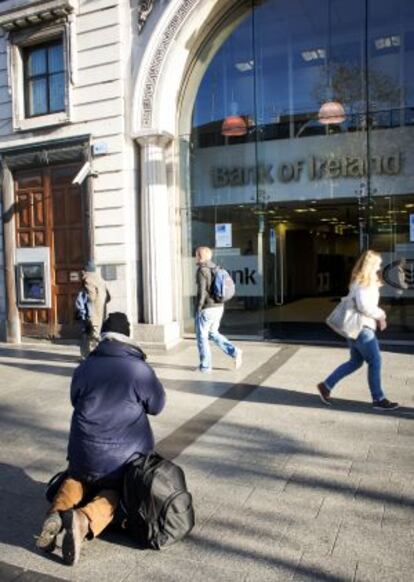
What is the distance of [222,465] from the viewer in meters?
4.53

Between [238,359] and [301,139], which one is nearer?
[238,359]

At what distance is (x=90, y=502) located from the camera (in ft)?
11.1

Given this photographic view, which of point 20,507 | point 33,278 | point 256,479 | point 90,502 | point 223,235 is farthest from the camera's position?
point 33,278

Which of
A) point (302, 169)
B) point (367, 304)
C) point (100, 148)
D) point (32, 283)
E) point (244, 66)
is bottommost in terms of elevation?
point (367, 304)

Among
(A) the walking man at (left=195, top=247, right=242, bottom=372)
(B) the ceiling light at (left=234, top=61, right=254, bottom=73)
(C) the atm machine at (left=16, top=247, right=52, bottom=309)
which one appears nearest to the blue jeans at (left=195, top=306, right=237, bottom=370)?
(A) the walking man at (left=195, top=247, right=242, bottom=372)

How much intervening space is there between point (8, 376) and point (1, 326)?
12.5 ft

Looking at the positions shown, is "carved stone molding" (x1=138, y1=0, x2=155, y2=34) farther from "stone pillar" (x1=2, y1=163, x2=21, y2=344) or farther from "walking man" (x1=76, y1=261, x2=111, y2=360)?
"walking man" (x1=76, y1=261, x2=111, y2=360)

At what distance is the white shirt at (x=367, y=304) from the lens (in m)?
5.61

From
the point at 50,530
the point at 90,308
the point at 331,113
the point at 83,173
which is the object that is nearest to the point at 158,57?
the point at 83,173

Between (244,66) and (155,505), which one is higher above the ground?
(244,66)

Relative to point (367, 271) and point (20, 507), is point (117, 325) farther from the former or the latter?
point (367, 271)

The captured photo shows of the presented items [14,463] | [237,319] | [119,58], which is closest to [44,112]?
[119,58]

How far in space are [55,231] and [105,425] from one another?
835 cm

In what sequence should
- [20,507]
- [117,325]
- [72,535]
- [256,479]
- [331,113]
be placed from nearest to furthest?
[72,535] < [117,325] < [20,507] < [256,479] < [331,113]
